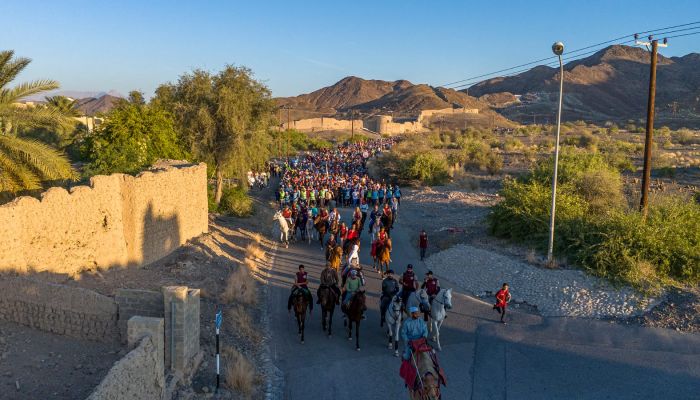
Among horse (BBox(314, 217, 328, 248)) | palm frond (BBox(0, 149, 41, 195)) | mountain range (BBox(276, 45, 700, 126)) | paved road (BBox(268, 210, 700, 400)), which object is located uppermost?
mountain range (BBox(276, 45, 700, 126))

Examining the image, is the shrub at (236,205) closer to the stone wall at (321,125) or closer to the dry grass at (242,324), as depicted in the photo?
the dry grass at (242,324)

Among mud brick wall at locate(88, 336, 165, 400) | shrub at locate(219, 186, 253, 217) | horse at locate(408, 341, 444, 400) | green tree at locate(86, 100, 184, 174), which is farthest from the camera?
shrub at locate(219, 186, 253, 217)

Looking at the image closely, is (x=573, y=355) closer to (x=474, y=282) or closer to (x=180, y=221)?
(x=474, y=282)

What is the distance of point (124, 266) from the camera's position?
1495 centimetres

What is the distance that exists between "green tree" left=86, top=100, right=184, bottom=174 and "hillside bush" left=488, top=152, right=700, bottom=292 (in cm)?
1417

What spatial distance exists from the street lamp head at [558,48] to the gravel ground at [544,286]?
6196mm

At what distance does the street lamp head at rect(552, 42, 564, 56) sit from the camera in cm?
1575

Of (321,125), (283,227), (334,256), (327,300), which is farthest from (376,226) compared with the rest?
(321,125)

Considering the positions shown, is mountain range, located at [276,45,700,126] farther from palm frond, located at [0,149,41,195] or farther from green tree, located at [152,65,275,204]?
palm frond, located at [0,149,41,195]

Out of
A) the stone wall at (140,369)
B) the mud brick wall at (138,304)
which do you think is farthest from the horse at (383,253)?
the stone wall at (140,369)

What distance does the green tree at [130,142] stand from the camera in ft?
67.5

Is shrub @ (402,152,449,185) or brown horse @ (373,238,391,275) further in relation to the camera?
shrub @ (402,152,449,185)

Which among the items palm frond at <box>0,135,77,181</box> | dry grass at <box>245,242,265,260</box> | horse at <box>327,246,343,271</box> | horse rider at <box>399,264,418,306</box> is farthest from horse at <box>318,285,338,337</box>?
dry grass at <box>245,242,265,260</box>

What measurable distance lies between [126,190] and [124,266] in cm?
201
